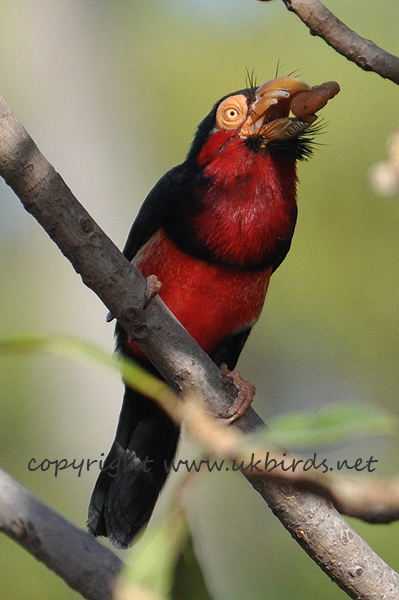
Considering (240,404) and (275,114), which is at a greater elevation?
(275,114)

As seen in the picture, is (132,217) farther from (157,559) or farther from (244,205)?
(157,559)

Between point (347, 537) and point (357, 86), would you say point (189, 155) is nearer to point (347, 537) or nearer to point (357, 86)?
point (347, 537)

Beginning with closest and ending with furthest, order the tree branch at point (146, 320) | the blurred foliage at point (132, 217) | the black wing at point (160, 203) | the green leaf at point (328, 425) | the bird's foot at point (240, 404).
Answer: the green leaf at point (328, 425) → the tree branch at point (146, 320) → the bird's foot at point (240, 404) → the black wing at point (160, 203) → the blurred foliage at point (132, 217)

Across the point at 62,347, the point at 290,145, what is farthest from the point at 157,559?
the point at 290,145

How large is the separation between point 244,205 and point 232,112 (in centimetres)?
41

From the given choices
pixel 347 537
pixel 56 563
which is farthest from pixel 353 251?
pixel 56 563

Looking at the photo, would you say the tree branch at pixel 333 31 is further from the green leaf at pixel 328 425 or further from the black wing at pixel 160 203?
the black wing at pixel 160 203

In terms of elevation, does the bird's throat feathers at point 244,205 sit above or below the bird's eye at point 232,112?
below

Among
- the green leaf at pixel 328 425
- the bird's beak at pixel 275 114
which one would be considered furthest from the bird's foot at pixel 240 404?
the green leaf at pixel 328 425

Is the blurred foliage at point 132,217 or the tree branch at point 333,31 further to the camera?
the blurred foliage at point 132,217

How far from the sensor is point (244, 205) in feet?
9.59

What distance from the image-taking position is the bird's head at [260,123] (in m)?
2.83

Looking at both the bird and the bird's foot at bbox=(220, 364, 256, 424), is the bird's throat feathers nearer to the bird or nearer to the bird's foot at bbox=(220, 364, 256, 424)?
the bird

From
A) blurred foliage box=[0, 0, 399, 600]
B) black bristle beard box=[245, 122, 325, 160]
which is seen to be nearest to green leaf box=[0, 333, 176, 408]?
black bristle beard box=[245, 122, 325, 160]
